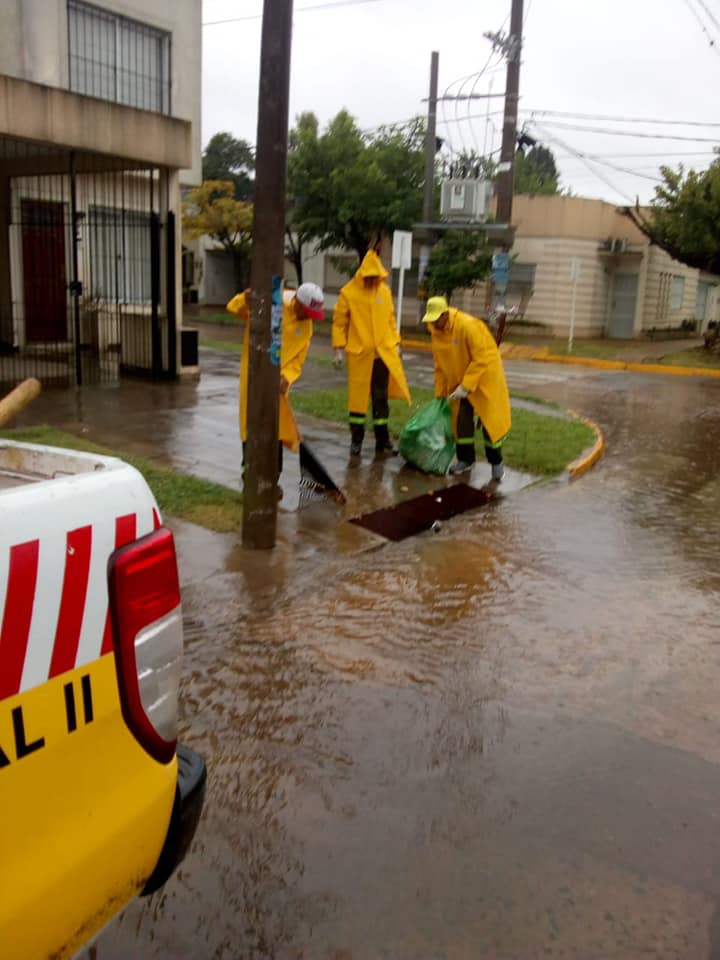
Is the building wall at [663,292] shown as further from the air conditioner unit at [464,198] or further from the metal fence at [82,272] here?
the metal fence at [82,272]

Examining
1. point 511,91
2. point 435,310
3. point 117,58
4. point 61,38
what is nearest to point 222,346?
point 117,58

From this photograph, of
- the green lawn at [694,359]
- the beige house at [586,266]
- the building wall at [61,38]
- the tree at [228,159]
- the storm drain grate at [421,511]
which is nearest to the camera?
the storm drain grate at [421,511]

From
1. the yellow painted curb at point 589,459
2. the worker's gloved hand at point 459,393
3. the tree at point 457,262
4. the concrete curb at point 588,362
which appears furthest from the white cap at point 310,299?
the tree at point 457,262

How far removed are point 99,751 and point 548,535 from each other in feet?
17.2

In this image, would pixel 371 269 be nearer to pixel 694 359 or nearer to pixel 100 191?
pixel 100 191

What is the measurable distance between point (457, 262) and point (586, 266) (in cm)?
676

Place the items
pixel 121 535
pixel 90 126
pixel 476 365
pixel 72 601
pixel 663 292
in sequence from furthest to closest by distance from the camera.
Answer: pixel 663 292 < pixel 90 126 < pixel 476 365 < pixel 121 535 < pixel 72 601

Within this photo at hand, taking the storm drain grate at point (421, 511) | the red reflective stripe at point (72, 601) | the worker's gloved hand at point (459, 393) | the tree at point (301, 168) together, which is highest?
the tree at point (301, 168)

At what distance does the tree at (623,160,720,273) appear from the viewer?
21.7m

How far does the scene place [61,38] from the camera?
14.6 m

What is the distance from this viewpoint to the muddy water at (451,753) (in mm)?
2725

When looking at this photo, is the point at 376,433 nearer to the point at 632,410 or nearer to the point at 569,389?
the point at 632,410

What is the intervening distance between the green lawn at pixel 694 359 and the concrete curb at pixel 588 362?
60cm

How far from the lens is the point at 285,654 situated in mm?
4484
